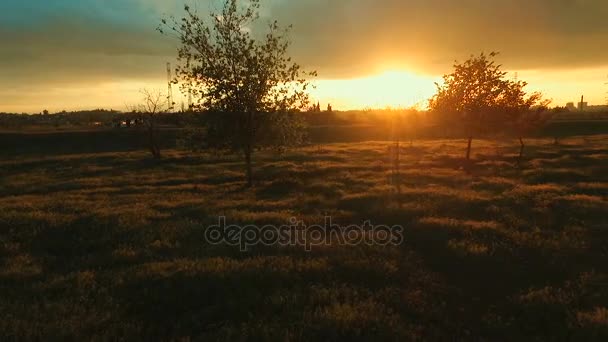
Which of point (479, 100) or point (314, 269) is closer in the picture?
point (314, 269)

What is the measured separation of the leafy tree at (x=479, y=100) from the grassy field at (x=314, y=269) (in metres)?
17.7

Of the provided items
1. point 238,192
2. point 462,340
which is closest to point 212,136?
point 238,192

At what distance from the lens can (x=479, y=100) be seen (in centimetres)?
4112

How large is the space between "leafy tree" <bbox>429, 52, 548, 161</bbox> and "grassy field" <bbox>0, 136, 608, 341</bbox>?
17.7m

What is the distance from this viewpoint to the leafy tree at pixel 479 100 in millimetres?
40812

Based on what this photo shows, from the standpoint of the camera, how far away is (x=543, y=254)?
12820mm

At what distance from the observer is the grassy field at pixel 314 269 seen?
835cm

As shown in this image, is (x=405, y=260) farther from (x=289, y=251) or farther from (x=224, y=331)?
(x=224, y=331)

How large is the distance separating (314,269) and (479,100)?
3448 cm

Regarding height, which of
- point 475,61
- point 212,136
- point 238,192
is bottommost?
point 238,192

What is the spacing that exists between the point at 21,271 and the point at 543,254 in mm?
13584

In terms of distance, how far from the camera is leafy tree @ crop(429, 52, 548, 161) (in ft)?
134

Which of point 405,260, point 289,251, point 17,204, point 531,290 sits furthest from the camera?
point 17,204

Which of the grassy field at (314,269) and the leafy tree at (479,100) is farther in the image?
the leafy tree at (479,100)
